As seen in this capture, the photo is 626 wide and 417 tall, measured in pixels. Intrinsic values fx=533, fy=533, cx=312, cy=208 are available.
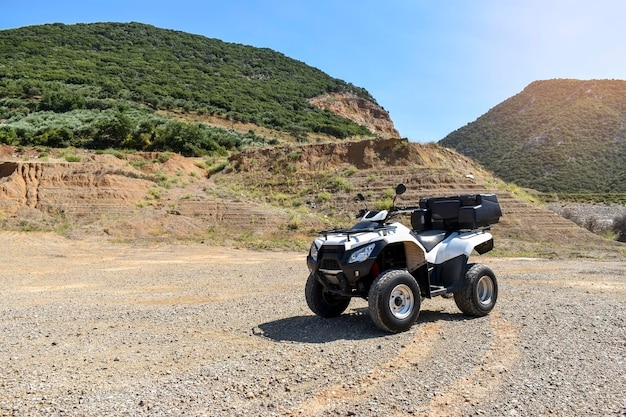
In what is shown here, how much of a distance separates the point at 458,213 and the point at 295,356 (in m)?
3.41

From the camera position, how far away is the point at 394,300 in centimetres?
635

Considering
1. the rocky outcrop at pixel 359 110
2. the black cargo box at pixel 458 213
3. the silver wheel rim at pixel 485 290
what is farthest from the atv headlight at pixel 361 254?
the rocky outcrop at pixel 359 110

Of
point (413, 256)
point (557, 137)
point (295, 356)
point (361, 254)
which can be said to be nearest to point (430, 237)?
point (413, 256)

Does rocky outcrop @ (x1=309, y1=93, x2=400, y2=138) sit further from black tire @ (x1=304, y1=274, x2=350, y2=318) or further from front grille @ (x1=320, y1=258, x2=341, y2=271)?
front grille @ (x1=320, y1=258, x2=341, y2=271)

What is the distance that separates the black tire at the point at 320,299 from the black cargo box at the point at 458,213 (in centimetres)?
169

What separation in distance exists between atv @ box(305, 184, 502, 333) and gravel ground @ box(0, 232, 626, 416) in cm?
31

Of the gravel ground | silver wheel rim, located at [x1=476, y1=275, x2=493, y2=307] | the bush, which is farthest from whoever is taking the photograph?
the bush

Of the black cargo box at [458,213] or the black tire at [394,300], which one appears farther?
the black cargo box at [458,213]

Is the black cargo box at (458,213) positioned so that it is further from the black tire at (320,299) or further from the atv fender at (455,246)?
the black tire at (320,299)

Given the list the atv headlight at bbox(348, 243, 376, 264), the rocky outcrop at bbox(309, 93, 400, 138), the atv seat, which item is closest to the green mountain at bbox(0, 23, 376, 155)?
the rocky outcrop at bbox(309, 93, 400, 138)

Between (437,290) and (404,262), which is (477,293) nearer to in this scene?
(437,290)

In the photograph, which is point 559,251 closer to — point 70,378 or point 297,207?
point 297,207

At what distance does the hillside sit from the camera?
24.1 m

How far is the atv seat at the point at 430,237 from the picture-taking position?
23.1ft
